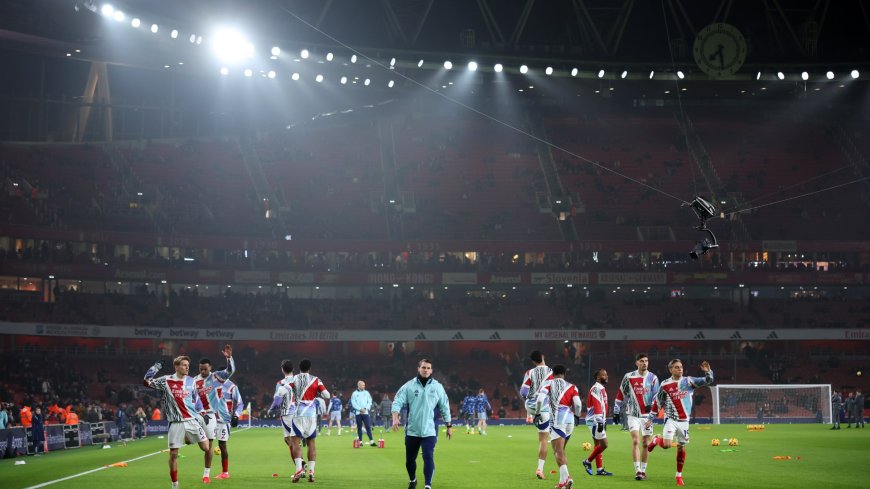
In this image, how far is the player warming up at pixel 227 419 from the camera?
66.8 ft

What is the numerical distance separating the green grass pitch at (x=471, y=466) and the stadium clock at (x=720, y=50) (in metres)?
23.8

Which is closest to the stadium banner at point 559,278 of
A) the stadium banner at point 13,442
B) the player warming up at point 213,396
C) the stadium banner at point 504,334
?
the stadium banner at point 504,334

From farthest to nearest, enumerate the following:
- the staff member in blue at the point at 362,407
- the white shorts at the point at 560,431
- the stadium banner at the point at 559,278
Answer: the stadium banner at the point at 559,278 → the staff member in blue at the point at 362,407 → the white shorts at the point at 560,431

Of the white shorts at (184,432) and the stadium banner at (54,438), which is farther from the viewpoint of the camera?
the stadium banner at (54,438)

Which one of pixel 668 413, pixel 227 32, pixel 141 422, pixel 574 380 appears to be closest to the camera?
pixel 668 413

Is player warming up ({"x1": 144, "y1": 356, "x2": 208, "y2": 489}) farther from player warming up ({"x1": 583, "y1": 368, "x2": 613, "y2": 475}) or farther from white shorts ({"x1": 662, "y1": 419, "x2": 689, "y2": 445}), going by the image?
white shorts ({"x1": 662, "y1": 419, "x2": 689, "y2": 445})

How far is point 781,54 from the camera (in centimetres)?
5672

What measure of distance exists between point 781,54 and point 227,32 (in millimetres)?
31332

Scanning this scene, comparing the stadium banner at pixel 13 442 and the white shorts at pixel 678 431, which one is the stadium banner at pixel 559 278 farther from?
the white shorts at pixel 678 431

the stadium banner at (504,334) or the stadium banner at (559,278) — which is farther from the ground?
the stadium banner at (559,278)

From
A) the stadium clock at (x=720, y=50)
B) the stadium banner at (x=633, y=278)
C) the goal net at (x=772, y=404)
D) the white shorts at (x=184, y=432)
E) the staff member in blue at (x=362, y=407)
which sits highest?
the stadium clock at (x=720, y=50)

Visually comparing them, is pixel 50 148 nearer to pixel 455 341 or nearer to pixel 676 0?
pixel 455 341

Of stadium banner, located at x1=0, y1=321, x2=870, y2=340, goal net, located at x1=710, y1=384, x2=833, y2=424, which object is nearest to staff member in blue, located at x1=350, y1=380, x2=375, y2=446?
goal net, located at x1=710, y1=384, x2=833, y2=424

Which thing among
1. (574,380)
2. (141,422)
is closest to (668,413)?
(141,422)
